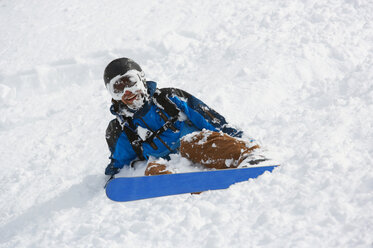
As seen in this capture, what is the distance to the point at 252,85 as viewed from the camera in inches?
164

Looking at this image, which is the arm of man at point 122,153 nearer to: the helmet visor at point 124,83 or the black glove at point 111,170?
the black glove at point 111,170

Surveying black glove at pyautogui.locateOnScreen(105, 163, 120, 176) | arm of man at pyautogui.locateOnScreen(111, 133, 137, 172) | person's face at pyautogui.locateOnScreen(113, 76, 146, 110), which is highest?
person's face at pyautogui.locateOnScreen(113, 76, 146, 110)

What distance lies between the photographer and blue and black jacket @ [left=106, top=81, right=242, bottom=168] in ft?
10.2

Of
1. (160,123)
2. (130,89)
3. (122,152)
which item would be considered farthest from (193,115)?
(122,152)

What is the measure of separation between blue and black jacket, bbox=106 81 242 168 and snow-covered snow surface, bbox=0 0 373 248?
1.14 ft

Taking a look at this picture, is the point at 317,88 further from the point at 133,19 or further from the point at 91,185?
the point at 133,19

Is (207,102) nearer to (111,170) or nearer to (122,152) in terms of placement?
(122,152)

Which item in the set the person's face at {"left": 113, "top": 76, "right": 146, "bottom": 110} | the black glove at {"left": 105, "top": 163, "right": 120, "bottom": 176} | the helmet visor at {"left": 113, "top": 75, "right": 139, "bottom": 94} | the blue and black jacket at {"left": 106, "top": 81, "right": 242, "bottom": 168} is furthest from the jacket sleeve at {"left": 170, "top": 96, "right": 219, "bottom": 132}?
the black glove at {"left": 105, "top": 163, "right": 120, "bottom": 176}

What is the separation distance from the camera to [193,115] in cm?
313

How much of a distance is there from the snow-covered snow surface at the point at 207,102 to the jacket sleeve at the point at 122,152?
0.14 metres

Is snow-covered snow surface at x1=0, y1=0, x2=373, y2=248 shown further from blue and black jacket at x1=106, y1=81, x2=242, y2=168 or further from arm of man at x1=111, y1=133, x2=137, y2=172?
blue and black jacket at x1=106, y1=81, x2=242, y2=168

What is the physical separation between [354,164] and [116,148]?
2176mm

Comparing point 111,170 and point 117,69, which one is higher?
point 117,69

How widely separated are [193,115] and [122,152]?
0.83 metres
